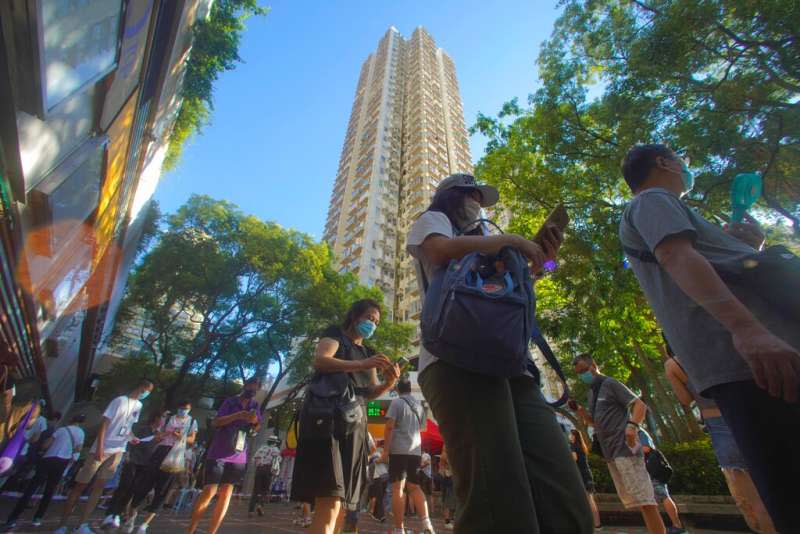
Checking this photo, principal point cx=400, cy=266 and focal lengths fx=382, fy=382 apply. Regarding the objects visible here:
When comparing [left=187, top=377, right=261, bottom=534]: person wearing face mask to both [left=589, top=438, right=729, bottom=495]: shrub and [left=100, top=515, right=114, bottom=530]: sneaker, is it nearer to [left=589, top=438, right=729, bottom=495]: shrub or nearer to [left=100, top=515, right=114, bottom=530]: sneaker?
[left=100, top=515, right=114, bottom=530]: sneaker

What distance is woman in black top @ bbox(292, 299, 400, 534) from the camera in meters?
2.09

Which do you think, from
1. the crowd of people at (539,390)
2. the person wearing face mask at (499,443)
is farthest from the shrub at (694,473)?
the person wearing face mask at (499,443)

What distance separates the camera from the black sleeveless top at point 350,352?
256 cm

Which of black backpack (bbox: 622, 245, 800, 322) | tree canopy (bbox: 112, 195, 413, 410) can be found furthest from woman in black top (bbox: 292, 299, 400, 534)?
tree canopy (bbox: 112, 195, 413, 410)

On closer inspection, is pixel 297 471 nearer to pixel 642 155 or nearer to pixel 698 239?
pixel 698 239

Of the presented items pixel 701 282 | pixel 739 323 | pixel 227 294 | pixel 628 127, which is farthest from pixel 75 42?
pixel 227 294

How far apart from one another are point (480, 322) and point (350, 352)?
1603 millimetres

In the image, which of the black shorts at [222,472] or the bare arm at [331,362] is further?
the black shorts at [222,472]

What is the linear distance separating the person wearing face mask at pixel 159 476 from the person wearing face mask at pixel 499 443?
443 cm

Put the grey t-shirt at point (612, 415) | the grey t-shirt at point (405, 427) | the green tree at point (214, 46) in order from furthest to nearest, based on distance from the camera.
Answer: the green tree at point (214, 46) → the grey t-shirt at point (405, 427) → the grey t-shirt at point (612, 415)

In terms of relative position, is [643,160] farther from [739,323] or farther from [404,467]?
[404,467]

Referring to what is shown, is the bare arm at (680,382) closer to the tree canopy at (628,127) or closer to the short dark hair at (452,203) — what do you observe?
the short dark hair at (452,203)

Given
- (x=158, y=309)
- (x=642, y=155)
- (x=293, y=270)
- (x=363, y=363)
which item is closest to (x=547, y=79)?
(x=642, y=155)

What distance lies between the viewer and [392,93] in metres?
49.3
